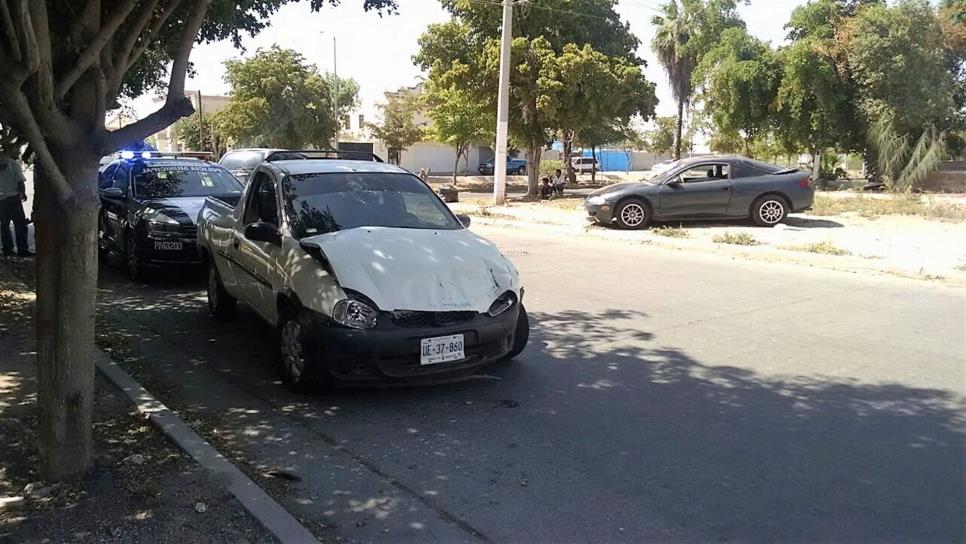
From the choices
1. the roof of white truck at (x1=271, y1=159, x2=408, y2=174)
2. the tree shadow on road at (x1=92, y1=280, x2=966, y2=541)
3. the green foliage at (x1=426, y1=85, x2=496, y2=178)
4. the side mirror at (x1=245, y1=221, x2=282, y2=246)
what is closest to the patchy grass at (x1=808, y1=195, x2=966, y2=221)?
the tree shadow on road at (x1=92, y1=280, x2=966, y2=541)

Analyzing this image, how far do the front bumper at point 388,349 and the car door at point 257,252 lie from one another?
1.09 m

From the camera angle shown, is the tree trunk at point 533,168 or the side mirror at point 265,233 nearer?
the side mirror at point 265,233

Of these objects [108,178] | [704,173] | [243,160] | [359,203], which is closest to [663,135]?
[704,173]

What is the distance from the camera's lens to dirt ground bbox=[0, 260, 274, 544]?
3.43 metres

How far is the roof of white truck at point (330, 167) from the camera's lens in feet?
21.7

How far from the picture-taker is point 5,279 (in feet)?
30.9

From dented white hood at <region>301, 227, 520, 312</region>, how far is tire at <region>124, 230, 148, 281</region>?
5090 mm

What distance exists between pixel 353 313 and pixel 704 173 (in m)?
12.9

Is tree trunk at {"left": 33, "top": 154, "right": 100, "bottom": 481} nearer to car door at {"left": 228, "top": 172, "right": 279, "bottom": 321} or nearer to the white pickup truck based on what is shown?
the white pickup truck

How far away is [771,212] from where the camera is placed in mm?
16156

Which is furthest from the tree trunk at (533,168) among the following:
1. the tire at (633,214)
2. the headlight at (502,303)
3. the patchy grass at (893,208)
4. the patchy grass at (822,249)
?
the headlight at (502,303)

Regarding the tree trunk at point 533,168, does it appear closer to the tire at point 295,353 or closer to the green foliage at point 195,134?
the tire at point 295,353

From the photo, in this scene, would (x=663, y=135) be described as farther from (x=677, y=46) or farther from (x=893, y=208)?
(x=893, y=208)

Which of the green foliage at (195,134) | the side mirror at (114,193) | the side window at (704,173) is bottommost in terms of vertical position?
the side mirror at (114,193)
